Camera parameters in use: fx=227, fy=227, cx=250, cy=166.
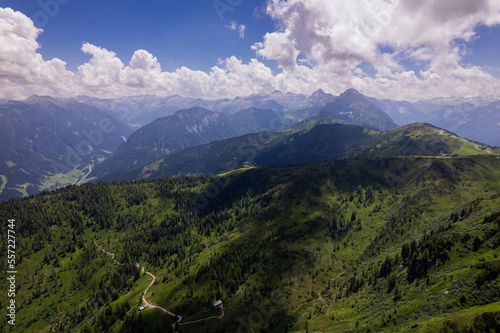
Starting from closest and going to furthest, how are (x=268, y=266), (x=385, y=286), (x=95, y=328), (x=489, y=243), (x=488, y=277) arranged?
(x=488, y=277) → (x=489, y=243) → (x=385, y=286) → (x=95, y=328) → (x=268, y=266)

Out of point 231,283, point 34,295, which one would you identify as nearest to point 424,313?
point 231,283

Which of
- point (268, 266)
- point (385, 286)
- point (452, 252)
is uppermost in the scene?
point (452, 252)

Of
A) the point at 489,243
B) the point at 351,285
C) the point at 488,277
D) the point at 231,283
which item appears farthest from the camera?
the point at 231,283

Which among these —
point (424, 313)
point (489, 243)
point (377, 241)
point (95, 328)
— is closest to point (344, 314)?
point (424, 313)

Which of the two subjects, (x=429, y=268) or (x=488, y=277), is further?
(x=429, y=268)

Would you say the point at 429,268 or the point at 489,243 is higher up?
the point at 489,243

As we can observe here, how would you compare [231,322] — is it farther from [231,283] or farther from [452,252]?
[452,252]

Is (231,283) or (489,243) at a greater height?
(489,243)

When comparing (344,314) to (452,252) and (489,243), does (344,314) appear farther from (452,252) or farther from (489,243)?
(489,243)

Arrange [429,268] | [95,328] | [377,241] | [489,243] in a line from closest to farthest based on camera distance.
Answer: [489,243]
[429,268]
[95,328]
[377,241]
